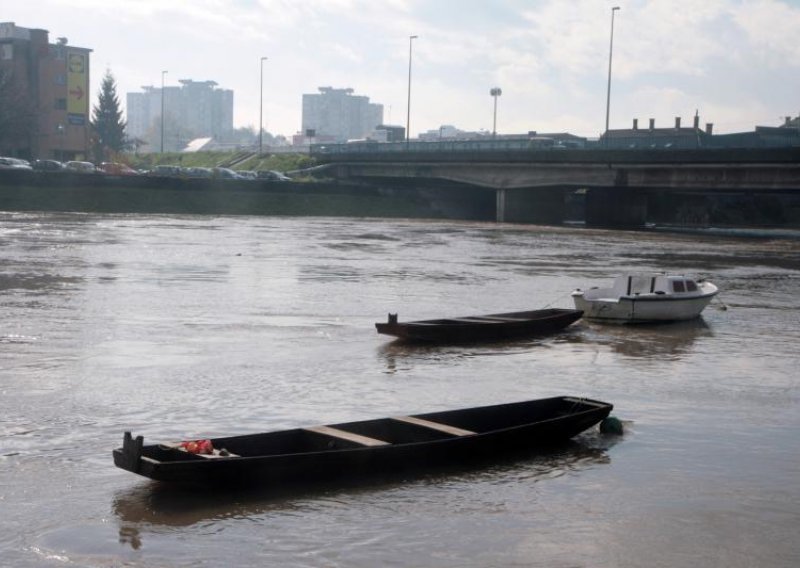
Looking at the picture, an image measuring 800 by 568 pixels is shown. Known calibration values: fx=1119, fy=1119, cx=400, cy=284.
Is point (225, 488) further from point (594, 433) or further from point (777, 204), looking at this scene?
point (777, 204)

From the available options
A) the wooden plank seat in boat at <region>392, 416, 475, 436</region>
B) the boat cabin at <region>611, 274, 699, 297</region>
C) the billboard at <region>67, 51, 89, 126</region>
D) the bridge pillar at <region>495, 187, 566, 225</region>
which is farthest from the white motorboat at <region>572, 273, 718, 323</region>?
the billboard at <region>67, 51, 89, 126</region>

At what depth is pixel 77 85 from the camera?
5576 inches

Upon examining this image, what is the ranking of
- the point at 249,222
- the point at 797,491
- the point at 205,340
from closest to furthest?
the point at 797,491 → the point at 205,340 → the point at 249,222

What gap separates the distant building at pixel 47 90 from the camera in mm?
135250

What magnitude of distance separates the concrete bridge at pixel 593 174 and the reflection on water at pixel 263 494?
63.1 meters

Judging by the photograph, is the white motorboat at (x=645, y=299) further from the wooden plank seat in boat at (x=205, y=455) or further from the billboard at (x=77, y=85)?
the billboard at (x=77, y=85)

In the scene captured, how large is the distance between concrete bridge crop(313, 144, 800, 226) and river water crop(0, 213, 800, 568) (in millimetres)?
32465

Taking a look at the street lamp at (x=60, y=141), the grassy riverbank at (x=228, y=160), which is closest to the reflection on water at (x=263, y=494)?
the grassy riverbank at (x=228, y=160)

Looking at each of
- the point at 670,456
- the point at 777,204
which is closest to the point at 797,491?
the point at 670,456

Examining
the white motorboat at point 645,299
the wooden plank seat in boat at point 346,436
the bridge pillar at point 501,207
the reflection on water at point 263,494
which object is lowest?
the reflection on water at point 263,494

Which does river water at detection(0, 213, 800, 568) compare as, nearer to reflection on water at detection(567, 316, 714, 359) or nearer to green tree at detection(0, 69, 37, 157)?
reflection on water at detection(567, 316, 714, 359)

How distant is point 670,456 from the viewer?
59.4 ft

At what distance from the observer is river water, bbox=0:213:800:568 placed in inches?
543

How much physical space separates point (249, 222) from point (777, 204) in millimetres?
60863
